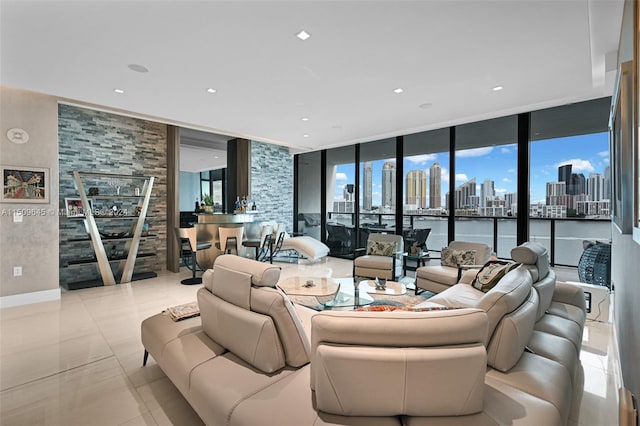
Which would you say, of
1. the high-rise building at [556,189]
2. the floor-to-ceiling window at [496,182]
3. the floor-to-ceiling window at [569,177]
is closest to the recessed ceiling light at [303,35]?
the floor-to-ceiling window at [496,182]

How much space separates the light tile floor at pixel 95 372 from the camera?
200 centimetres

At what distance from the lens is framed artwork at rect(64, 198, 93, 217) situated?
16.3ft

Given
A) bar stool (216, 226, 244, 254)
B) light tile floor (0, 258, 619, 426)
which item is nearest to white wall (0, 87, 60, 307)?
light tile floor (0, 258, 619, 426)

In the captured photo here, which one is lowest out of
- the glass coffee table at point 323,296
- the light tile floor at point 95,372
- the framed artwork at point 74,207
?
the light tile floor at point 95,372

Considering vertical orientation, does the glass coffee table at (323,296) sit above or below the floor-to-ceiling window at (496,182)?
below

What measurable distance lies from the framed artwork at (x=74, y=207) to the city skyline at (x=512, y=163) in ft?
19.6

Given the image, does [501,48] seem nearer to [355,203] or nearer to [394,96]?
[394,96]

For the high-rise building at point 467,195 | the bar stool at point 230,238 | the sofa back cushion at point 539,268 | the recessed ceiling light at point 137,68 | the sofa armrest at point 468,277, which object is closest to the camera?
the sofa back cushion at point 539,268

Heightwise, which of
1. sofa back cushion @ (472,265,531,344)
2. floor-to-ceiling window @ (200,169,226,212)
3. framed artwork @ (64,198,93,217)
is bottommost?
sofa back cushion @ (472,265,531,344)

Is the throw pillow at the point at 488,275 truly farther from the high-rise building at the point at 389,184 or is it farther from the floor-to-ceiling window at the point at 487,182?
the high-rise building at the point at 389,184

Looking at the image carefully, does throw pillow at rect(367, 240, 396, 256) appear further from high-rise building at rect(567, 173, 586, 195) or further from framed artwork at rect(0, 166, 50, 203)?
framed artwork at rect(0, 166, 50, 203)

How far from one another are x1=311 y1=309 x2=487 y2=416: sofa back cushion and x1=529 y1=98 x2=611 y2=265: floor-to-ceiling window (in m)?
4.39

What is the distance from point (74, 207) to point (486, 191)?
699 cm

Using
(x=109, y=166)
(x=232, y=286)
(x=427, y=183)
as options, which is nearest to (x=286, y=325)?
(x=232, y=286)
